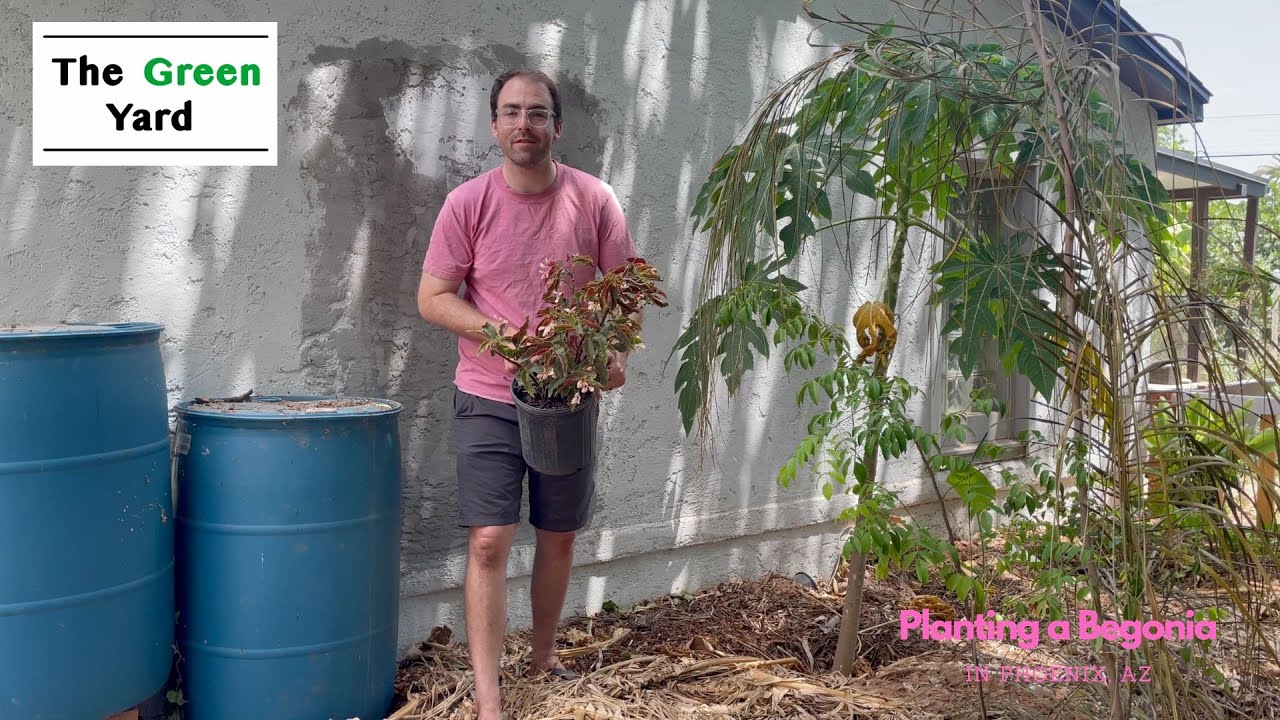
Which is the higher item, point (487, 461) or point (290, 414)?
point (290, 414)

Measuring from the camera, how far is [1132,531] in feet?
6.86

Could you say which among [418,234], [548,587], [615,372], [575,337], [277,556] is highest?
[418,234]

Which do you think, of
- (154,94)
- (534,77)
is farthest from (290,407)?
(534,77)

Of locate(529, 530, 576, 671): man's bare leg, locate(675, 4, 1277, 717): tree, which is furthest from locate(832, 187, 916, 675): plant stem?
locate(529, 530, 576, 671): man's bare leg

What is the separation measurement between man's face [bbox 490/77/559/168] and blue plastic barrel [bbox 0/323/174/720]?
1107 millimetres

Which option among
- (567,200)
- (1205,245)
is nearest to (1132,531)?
(1205,245)

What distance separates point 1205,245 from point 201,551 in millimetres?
2767

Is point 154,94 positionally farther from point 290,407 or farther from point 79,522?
point 79,522

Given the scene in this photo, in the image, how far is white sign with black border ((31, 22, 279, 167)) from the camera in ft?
9.21

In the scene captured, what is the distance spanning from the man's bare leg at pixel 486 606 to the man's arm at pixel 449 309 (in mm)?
573

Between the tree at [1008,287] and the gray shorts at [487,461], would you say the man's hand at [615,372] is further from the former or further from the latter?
the gray shorts at [487,461]

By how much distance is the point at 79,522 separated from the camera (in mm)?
2455

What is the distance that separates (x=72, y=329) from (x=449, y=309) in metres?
0.95

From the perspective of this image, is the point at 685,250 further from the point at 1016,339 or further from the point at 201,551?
the point at 201,551
